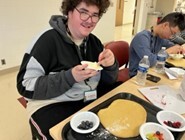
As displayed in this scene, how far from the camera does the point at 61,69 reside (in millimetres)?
1146

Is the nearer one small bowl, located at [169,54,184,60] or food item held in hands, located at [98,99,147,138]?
food item held in hands, located at [98,99,147,138]

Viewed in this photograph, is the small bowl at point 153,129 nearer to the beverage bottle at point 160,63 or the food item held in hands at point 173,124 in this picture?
the food item held in hands at point 173,124

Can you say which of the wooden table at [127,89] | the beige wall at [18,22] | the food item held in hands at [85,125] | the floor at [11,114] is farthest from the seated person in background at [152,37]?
the beige wall at [18,22]

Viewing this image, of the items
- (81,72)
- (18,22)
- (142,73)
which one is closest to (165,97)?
(142,73)

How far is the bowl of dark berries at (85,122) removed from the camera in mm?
810

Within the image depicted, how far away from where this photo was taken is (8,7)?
103 inches

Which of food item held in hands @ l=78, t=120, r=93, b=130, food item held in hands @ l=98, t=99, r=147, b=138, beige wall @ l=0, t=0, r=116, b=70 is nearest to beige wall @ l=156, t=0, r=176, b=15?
beige wall @ l=0, t=0, r=116, b=70

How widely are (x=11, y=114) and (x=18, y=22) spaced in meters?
1.45

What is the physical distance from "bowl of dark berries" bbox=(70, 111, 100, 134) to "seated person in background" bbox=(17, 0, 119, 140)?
211 mm

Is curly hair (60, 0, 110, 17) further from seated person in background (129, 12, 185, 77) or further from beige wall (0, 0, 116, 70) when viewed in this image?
beige wall (0, 0, 116, 70)

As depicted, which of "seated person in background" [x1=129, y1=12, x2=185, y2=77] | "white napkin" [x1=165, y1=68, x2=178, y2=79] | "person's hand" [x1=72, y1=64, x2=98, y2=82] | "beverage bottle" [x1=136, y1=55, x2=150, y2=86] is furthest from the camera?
"seated person in background" [x1=129, y1=12, x2=185, y2=77]

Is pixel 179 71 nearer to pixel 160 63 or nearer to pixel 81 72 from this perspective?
pixel 160 63

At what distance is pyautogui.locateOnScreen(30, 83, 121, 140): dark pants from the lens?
1003 mm

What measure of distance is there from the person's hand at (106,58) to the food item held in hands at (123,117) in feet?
0.85
